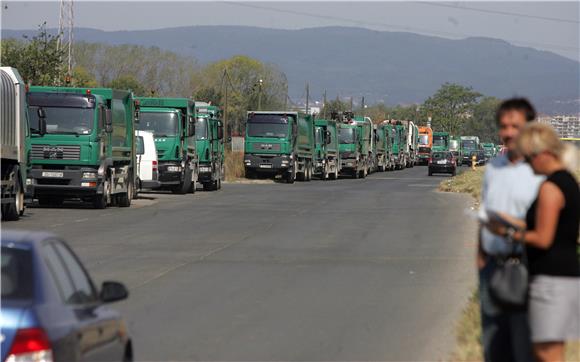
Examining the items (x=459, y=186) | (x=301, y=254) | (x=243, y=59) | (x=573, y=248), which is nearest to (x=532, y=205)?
(x=573, y=248)

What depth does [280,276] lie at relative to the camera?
17031mm

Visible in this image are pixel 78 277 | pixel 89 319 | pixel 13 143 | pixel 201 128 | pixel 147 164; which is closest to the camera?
pixel 89 319

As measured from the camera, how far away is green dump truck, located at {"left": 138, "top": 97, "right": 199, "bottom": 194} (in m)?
40.8

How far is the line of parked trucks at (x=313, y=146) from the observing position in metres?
56.4

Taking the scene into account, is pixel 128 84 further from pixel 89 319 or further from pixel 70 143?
pixel 89 319

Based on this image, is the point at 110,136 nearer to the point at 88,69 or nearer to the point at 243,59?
the point at 88,69

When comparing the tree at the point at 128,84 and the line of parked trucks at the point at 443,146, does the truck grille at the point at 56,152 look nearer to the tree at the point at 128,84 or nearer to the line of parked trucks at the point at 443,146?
the line of parked trucks at the point at 443,146

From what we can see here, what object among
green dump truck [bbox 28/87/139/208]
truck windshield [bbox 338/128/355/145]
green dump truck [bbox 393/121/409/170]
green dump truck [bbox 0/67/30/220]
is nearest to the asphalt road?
green dump truck [bbox 0/67/30/220]

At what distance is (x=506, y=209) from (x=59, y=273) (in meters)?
2.43

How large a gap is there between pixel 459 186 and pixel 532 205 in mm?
42320

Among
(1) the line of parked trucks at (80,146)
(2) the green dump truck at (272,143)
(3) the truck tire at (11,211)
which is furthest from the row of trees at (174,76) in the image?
(3) the truck tire at (11,211)

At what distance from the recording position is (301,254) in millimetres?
20328

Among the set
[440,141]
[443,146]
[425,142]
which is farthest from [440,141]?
[425,142]

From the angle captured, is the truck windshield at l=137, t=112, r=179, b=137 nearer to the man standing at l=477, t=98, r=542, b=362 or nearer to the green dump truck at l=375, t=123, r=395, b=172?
the man standing at l=477, t=98, r=542, b=362
